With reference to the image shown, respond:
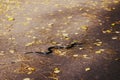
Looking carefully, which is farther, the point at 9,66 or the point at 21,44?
the point at 21,44

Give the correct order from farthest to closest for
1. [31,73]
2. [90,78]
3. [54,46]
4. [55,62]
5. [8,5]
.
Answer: [8,5]
[54,46]
[55,62]
[31,73]
[90,78]

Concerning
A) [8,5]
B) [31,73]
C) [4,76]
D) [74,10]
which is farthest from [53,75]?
[8,5]

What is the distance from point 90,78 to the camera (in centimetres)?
470

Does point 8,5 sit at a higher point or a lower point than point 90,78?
higher

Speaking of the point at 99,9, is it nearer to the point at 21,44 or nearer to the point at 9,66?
the point at 21,44

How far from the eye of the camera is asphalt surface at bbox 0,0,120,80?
16.4 ft

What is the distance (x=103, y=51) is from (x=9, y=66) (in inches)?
81.8

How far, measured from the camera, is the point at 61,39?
6.50 metres

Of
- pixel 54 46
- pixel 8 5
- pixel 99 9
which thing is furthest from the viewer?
pixel 8 5

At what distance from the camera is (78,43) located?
617 cm

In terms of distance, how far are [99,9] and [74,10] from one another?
2.85 ft

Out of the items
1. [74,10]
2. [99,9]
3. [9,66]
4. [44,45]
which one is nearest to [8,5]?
[74,10]

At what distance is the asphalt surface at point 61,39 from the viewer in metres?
5.00

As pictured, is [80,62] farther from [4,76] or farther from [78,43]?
[4,76]
